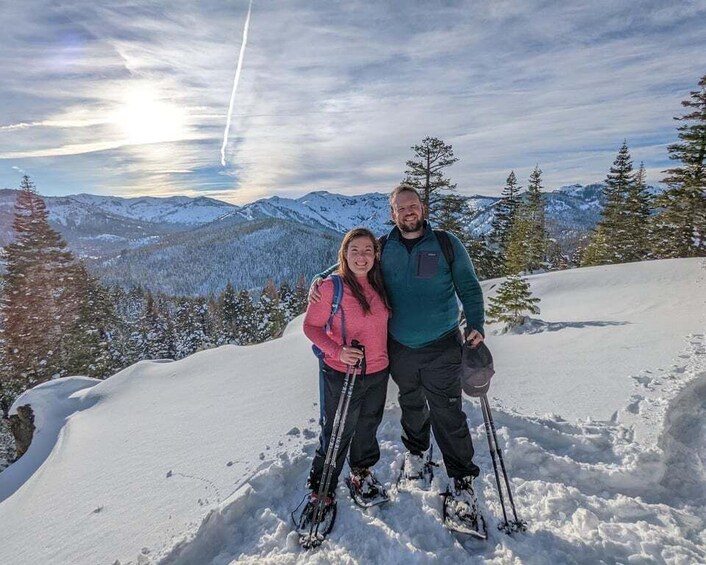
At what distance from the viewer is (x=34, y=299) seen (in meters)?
22.6

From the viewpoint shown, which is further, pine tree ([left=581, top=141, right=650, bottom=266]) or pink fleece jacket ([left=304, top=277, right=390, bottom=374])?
pine tree ([left=581, top=141, right=650, bottom=266])

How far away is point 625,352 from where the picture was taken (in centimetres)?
675

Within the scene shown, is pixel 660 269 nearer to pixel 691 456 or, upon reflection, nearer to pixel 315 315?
pixel 691 456

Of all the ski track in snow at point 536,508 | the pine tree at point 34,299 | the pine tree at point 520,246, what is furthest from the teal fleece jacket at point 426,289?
the pine tree at point 34,299

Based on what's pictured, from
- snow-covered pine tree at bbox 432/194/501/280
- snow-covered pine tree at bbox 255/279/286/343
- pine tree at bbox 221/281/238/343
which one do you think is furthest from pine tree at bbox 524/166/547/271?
pine tree at bbox 221/281/238/343

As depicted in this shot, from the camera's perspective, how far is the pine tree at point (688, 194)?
2270 cm

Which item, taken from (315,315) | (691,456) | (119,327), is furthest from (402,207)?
(119,327)

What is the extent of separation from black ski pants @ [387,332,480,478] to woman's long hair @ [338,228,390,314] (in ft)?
1.50

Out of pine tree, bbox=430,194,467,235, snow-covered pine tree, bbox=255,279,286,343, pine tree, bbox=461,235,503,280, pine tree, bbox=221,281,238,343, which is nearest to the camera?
pine tree, bbox=430,194,467,235

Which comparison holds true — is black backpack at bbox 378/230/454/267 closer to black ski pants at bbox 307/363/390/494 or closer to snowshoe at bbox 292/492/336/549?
black ski pants at bbox 307/363/390/494

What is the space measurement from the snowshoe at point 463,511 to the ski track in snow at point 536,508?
0.24 ft

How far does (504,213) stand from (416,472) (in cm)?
3718

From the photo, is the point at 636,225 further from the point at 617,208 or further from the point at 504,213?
the point at 504,213

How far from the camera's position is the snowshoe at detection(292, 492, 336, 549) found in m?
3.07
